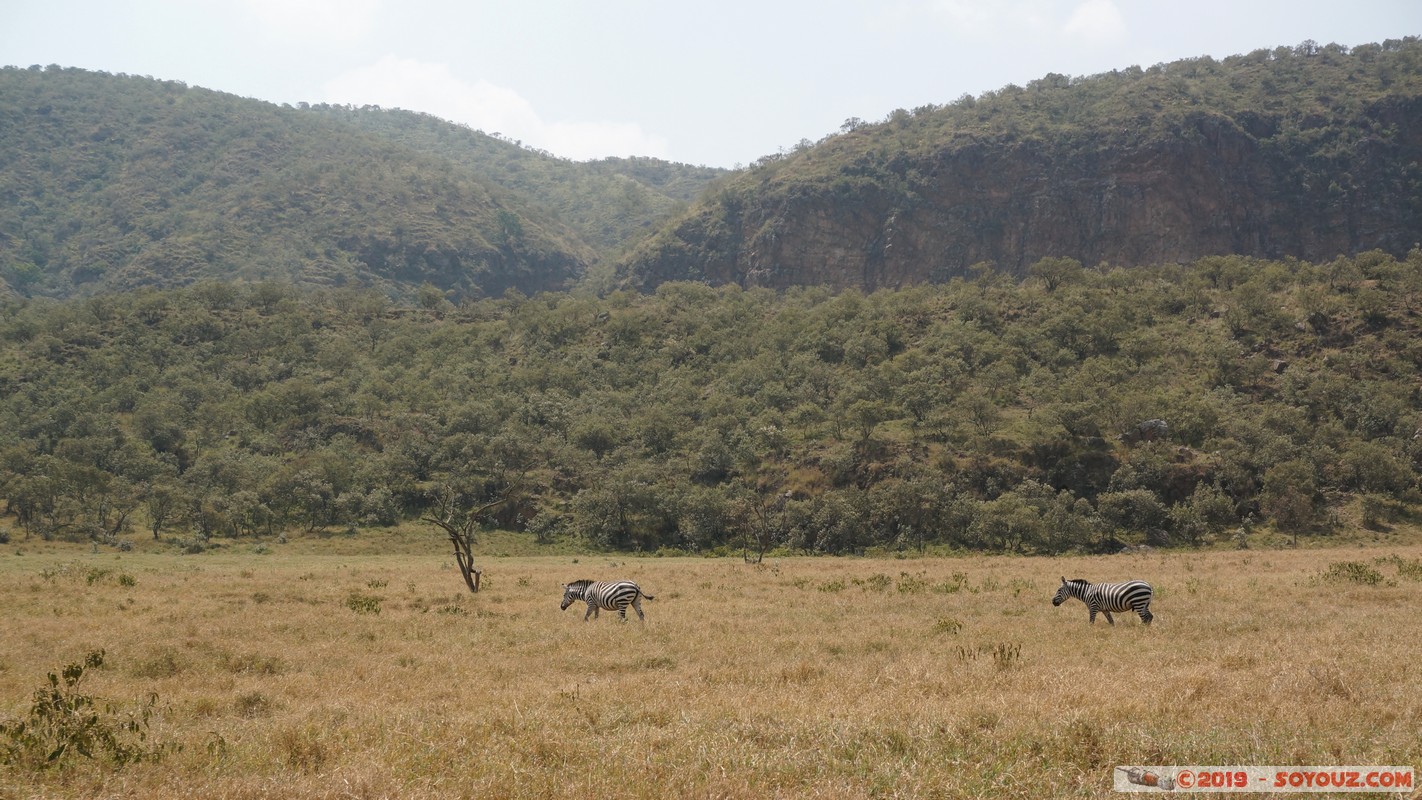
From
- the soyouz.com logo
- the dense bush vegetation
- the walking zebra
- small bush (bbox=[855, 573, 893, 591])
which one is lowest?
small bush (bbox=[855, 573, 893, 591])

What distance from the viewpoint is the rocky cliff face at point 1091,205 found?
458 ft

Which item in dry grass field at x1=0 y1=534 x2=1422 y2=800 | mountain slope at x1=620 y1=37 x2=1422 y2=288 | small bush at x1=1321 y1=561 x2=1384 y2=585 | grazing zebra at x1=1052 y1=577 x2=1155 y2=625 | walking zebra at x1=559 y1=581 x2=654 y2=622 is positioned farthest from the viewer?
mountain slope at x1=620 y1=37 x2=1422 y2=288

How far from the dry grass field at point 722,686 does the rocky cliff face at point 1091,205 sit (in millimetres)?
135290

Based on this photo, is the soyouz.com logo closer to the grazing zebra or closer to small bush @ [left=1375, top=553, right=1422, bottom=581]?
the grazing zebra

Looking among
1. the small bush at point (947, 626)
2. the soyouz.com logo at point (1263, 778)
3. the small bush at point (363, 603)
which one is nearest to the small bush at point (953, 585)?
the small bush at point (947, 626)

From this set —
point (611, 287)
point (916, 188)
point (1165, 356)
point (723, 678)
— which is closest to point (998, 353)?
point (1165, 356)

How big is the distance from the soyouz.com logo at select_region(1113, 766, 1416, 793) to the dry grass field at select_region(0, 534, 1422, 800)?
11.0 inches

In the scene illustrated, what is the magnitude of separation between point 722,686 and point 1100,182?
509ft

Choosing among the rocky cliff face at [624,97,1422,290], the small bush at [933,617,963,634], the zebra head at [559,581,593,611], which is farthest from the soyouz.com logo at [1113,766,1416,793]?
the rocky cliff face at [624,97,1422,290]

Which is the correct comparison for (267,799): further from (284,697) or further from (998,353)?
(998,353)

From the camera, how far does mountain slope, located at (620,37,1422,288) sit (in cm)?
14012

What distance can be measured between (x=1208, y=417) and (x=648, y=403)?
45599mm

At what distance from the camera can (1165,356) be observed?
6869 cm

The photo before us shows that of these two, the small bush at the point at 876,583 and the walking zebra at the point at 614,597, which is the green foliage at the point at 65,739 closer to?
the walking zebra at the point at 614,597
